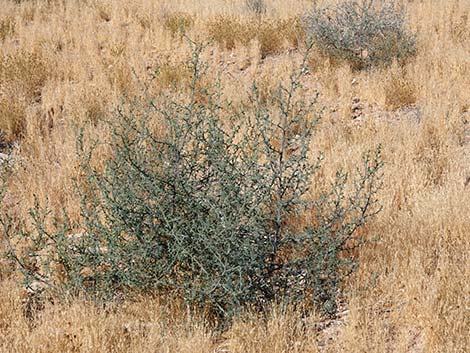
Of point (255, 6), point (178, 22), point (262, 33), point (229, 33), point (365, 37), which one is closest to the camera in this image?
point (365, 37)

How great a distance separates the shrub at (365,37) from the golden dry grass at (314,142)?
25cm

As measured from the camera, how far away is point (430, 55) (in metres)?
7.90

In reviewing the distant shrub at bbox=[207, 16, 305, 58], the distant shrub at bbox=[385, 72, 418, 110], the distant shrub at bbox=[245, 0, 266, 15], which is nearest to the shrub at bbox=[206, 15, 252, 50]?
the distant shrub at bbox=[207, 16, 305, 58]

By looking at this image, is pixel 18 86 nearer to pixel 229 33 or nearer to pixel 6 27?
pixel 6 27

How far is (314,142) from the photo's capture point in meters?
6.07

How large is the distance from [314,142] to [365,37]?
9.97 ft

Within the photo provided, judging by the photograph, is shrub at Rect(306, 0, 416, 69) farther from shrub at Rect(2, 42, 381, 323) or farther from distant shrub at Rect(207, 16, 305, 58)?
shrub at Rect(2, 42, 381, 323)

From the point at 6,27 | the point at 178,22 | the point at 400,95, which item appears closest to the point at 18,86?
the point at 6,27

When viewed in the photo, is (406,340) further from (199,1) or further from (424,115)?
(199,1)

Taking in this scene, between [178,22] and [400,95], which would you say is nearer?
[400,95]

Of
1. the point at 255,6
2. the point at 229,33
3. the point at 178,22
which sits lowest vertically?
the point at 229,33

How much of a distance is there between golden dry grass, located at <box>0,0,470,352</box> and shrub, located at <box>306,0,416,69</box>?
252 millimetres

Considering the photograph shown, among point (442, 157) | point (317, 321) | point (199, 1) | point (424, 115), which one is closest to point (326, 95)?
point (424, 115)

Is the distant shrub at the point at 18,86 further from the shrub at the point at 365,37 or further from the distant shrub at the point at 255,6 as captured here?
the distant shrub at the point at 255,6
